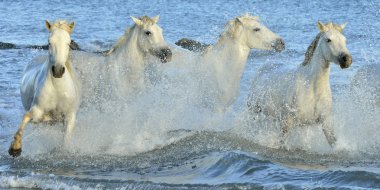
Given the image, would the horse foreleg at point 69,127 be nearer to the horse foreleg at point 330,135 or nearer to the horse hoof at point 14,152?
the horse hoof at point 14,152

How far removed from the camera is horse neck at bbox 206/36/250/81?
40.0ft

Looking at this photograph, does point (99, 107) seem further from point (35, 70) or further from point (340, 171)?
point (340, 171)

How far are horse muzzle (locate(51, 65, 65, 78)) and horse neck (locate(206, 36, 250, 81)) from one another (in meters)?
3.42

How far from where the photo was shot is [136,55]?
11695mm

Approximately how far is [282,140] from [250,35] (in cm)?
238

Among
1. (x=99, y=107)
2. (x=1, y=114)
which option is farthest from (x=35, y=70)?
(x=1, y=114)

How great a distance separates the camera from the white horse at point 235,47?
1216 cm

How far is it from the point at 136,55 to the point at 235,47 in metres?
1.52

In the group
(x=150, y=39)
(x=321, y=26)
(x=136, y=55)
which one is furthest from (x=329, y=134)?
(x=136, y=55)

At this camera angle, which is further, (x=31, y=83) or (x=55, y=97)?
(x=31, y=83)

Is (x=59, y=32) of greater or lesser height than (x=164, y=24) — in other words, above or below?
above

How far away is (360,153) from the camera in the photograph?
10.0 m

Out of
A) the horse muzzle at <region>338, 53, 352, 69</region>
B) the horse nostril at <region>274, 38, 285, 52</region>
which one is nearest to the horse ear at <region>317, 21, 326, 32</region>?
the horse muzzle at <region>338, 53, 352, 69</region>

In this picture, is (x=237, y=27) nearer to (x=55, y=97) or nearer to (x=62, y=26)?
(x=62, y=26)
